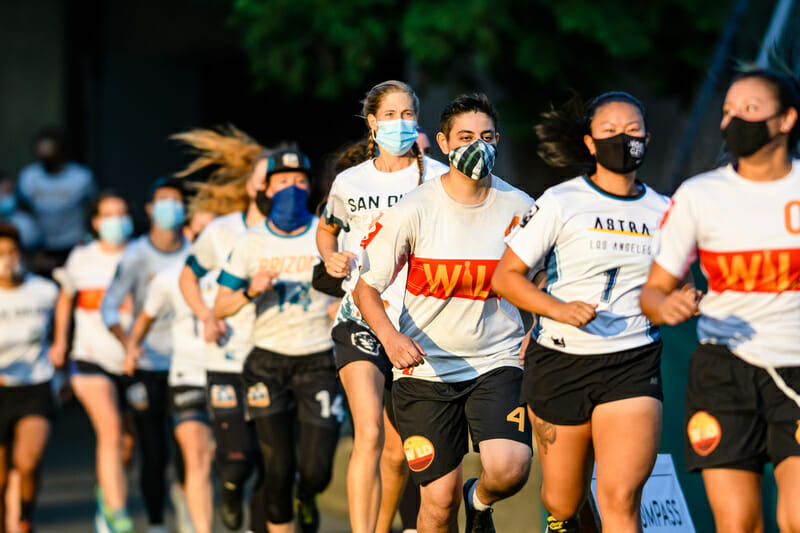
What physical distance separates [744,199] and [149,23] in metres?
17.8

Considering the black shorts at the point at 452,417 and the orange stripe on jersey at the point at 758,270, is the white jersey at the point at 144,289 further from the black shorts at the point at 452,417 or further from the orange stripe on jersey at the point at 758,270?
the orange stripe on jersey at the point at 758,270

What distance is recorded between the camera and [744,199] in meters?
5.07

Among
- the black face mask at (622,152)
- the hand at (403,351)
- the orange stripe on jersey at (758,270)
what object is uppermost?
the black face mask at (622,152)

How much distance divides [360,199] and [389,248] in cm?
98

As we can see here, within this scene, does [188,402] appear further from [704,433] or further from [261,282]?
[704,433]

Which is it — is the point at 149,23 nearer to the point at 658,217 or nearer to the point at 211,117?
the point at 211,117

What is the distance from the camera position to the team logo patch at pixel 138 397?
9820 mm

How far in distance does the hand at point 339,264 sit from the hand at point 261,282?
41.8 inches

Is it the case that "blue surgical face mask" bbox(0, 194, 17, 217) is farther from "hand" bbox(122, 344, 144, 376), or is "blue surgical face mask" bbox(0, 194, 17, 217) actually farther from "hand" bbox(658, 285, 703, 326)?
"hand" bbox(658, 285, 703, 326)

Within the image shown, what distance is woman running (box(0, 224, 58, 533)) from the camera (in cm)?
974

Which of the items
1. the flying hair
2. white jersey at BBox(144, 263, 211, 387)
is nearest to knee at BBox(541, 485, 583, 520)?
white jersey at BBox(144, 263, 211, 387)

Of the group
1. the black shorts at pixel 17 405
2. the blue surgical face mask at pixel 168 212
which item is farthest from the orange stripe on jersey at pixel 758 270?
the black shorts at pixel 17 405

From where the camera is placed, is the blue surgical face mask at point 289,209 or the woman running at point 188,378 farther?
the woman running at point 188,378

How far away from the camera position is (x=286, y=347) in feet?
26.9
